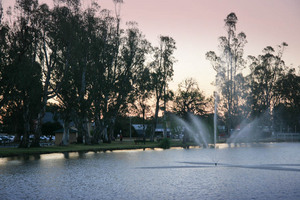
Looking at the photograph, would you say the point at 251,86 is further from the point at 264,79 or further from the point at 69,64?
the point at 69,64

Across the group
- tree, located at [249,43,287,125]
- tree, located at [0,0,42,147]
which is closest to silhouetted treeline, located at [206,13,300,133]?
tree, located at [249,43,287,125]

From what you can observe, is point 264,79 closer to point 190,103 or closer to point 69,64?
point 190,103

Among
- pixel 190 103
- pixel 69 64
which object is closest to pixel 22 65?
pixel 69 64

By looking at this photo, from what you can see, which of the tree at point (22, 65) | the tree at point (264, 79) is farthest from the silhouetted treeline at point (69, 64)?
the tree at point (264, 79)

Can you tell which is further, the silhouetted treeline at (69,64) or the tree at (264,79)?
the tree at (264,79)

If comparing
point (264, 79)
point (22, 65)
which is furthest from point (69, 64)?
point (264, 79)

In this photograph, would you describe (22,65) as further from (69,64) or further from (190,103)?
(190,103)

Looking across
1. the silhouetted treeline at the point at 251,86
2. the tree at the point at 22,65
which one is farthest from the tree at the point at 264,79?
the tree at the point at 22,65

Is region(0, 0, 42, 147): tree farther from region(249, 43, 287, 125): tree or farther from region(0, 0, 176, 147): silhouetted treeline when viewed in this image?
Answer: region(249, 43, 287, 125): tree

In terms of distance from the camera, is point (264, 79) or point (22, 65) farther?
point (264, 79)

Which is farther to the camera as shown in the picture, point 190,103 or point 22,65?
point 190,103

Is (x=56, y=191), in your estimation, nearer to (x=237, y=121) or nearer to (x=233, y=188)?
(x=233, y=188)

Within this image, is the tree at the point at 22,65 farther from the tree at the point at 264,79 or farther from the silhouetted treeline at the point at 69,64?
the tree at the point at 264,79

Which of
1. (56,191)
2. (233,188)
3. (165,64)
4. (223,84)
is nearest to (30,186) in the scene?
(56,191)
